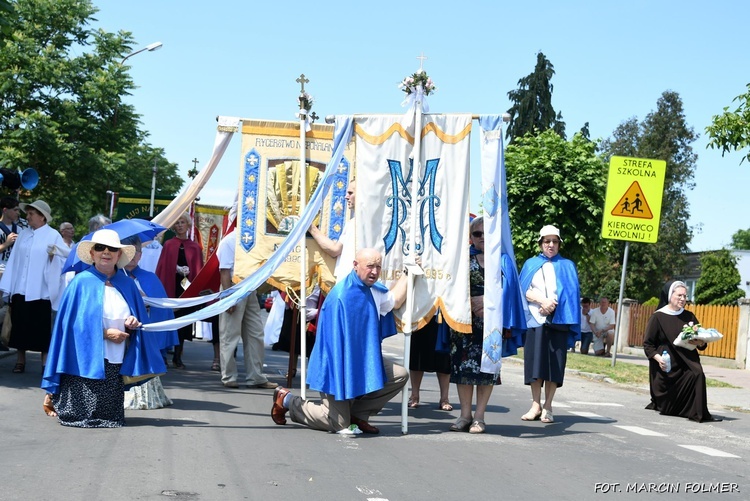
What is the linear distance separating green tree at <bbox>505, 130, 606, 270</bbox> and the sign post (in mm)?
11019

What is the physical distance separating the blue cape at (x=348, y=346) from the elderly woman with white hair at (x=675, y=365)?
5135 millimetres

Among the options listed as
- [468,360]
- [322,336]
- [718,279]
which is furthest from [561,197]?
[322,336]

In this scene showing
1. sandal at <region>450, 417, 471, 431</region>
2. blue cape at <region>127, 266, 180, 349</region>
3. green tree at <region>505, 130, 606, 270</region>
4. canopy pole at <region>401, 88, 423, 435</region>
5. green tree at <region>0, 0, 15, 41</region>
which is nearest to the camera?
canopy pole at <region>401, 88, 423, 435</region>

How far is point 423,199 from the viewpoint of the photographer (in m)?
10.0

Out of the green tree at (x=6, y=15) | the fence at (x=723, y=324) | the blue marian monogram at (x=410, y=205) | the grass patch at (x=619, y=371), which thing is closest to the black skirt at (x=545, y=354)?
the blue marian monogram at (x=410, y=205)

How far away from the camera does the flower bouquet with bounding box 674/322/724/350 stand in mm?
12625

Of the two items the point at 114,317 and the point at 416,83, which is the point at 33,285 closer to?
the point at 114,317

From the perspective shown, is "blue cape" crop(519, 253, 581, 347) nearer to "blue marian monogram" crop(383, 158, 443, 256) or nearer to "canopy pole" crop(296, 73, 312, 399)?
"blue marian monogram" crop(383, 158, 443, 256)

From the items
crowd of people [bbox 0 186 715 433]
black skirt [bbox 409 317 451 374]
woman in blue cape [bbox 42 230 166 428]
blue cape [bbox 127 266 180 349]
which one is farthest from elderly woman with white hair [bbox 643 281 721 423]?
woman in blue cape [bbox 42 230 166 428]

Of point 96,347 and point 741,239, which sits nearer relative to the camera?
point 96,347

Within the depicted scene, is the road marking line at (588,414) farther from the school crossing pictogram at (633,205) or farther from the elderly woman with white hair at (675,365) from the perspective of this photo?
the school crossing pictogram at (633,205)

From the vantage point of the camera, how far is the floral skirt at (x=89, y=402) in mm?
9070

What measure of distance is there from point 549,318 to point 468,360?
5.43 feet

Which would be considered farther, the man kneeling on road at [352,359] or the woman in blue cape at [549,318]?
the woman in blue cape at [549,318]
